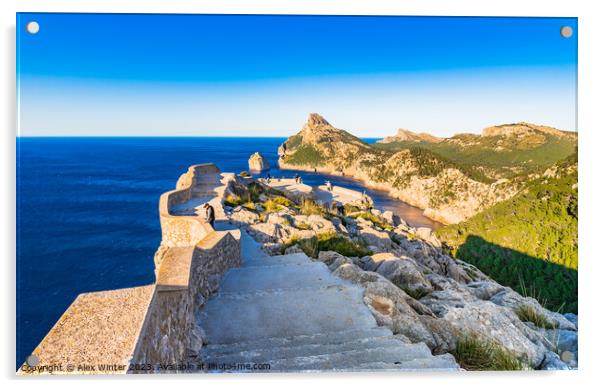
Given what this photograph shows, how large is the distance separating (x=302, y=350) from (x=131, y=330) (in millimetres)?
2349

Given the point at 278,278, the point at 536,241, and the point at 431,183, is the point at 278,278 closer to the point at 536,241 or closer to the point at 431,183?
the point at 536,241

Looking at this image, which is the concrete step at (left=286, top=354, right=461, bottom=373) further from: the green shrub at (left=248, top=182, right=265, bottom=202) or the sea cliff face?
the sea cliff face

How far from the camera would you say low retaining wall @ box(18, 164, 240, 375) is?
326 centimetres

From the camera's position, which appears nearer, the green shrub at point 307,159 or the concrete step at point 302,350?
the concrete step at point 302,350

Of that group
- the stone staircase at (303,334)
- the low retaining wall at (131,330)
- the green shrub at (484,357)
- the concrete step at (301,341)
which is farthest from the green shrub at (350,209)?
the low retaining wall at (131,330)

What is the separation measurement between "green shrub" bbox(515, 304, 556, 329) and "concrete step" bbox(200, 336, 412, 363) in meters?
3.99

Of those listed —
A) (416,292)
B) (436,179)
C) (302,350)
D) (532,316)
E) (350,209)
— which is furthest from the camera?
(436,179)

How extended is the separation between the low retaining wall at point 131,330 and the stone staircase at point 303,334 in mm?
466

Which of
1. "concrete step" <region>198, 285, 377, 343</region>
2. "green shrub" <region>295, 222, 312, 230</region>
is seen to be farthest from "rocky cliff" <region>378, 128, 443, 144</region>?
"concrete step" <region>198, 285, 377, 343</region>

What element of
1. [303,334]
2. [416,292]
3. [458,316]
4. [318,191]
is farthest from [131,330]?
[318,191]

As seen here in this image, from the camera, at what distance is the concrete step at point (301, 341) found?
480cm

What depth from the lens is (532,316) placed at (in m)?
7.43

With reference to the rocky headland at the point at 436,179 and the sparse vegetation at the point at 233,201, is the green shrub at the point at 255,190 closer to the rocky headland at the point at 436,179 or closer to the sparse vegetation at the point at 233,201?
the sparse vegetation at the point at 233,201

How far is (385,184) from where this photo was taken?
2312 inches
